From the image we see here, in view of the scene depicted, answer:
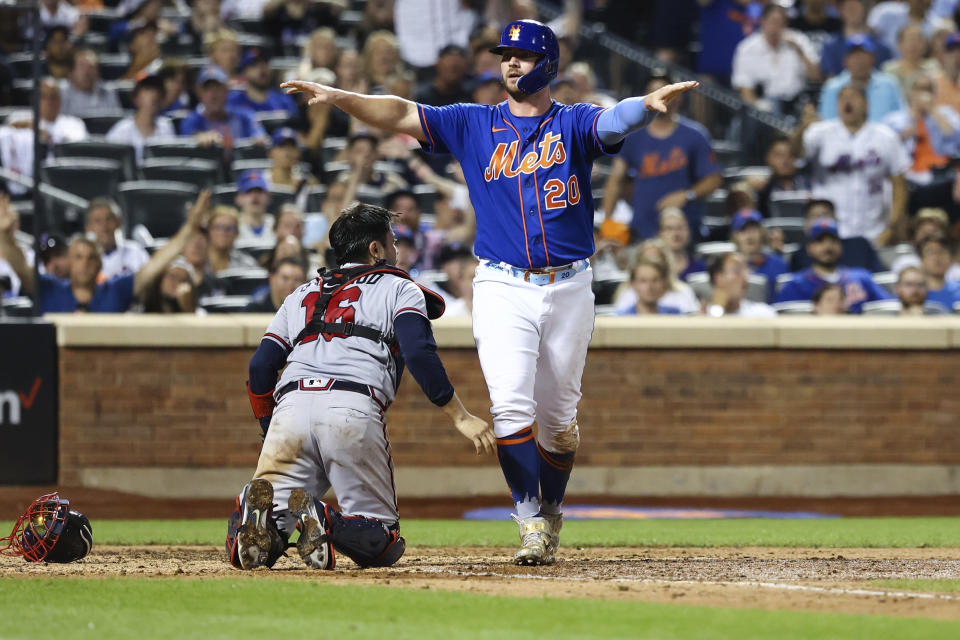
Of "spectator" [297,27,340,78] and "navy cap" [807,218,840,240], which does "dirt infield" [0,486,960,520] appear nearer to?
"navy cap" [807,218,840,240]

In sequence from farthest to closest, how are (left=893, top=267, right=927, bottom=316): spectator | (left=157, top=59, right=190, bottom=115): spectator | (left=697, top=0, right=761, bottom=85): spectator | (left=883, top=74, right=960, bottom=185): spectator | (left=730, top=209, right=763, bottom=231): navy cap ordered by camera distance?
(left=697, top=0, right=761, bottom=85): spectator < (left=883, top=74, right=960, bottom=185): spectator < (left=157, top=59, right=190, bottom=115): spectator < (left=730, top=209, right=763, bottom=231): navy cap < (left=893, top=267, right=927, bottom=316): spectator

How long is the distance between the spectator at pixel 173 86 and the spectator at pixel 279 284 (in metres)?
3.32

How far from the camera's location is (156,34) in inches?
571

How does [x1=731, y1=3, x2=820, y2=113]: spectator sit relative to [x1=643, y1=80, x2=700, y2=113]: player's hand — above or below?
above

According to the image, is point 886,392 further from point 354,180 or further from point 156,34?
point 156,34

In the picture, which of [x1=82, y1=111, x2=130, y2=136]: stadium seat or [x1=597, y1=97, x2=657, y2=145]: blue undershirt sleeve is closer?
[x1=597, y1=97, x2=657, y2=145]: blue undershirt sleeve

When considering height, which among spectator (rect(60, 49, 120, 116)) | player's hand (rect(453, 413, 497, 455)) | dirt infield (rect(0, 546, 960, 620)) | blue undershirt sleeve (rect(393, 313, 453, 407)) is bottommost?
dirt infield (rect(0, 546, 960, 620))

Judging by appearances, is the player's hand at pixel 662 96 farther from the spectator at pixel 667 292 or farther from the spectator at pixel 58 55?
the spectator at pixel 58 55

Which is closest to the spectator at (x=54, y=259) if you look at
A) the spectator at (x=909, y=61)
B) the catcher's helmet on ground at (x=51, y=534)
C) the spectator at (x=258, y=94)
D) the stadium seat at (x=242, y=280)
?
the stadium seat at (x=242, y=280)

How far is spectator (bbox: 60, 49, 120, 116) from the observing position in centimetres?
1354

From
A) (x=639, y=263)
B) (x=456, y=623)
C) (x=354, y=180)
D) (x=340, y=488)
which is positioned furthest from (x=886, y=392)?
(x=456, y=623)

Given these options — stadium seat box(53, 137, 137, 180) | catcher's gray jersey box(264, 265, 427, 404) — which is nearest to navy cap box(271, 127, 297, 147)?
stadium seat box(53, 137, 137, 180)

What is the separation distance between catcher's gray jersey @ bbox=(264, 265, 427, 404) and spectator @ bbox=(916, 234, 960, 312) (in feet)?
25.5

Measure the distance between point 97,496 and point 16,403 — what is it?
2.96 feet
